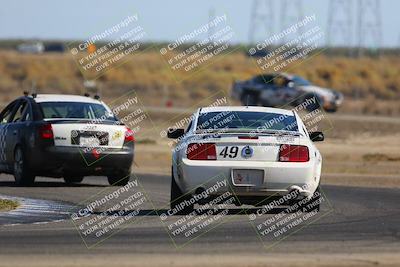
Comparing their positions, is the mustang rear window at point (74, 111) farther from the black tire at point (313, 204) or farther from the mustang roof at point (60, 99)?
the black tire at point (313, 204)

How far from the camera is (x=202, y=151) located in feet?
47.4

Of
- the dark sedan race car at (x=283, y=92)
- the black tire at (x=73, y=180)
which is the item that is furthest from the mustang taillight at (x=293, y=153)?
the dark sedan race car at (x=283, y=92)

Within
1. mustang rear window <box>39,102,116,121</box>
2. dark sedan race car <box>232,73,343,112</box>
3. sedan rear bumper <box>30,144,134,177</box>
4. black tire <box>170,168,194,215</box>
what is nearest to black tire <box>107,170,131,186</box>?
sedan rear bumper <box>30,144,134,177</box>

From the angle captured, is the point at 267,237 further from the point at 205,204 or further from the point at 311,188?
the point at 205,204

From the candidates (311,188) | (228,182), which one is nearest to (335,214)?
(311,188)

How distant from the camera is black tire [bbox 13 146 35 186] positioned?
63.1 feet

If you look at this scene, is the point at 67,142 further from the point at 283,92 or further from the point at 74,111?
the point at 283,92

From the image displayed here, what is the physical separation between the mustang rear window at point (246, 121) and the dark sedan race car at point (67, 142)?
3.90 metres

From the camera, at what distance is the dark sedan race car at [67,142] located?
18.9 meters

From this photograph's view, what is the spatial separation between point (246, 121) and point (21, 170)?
538cm

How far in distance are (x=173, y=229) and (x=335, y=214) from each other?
9.12 feet

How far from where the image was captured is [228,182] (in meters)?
14.4

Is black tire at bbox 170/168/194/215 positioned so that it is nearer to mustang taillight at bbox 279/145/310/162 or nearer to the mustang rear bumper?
the mustang rear bumper

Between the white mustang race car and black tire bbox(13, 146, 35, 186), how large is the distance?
493 cm
